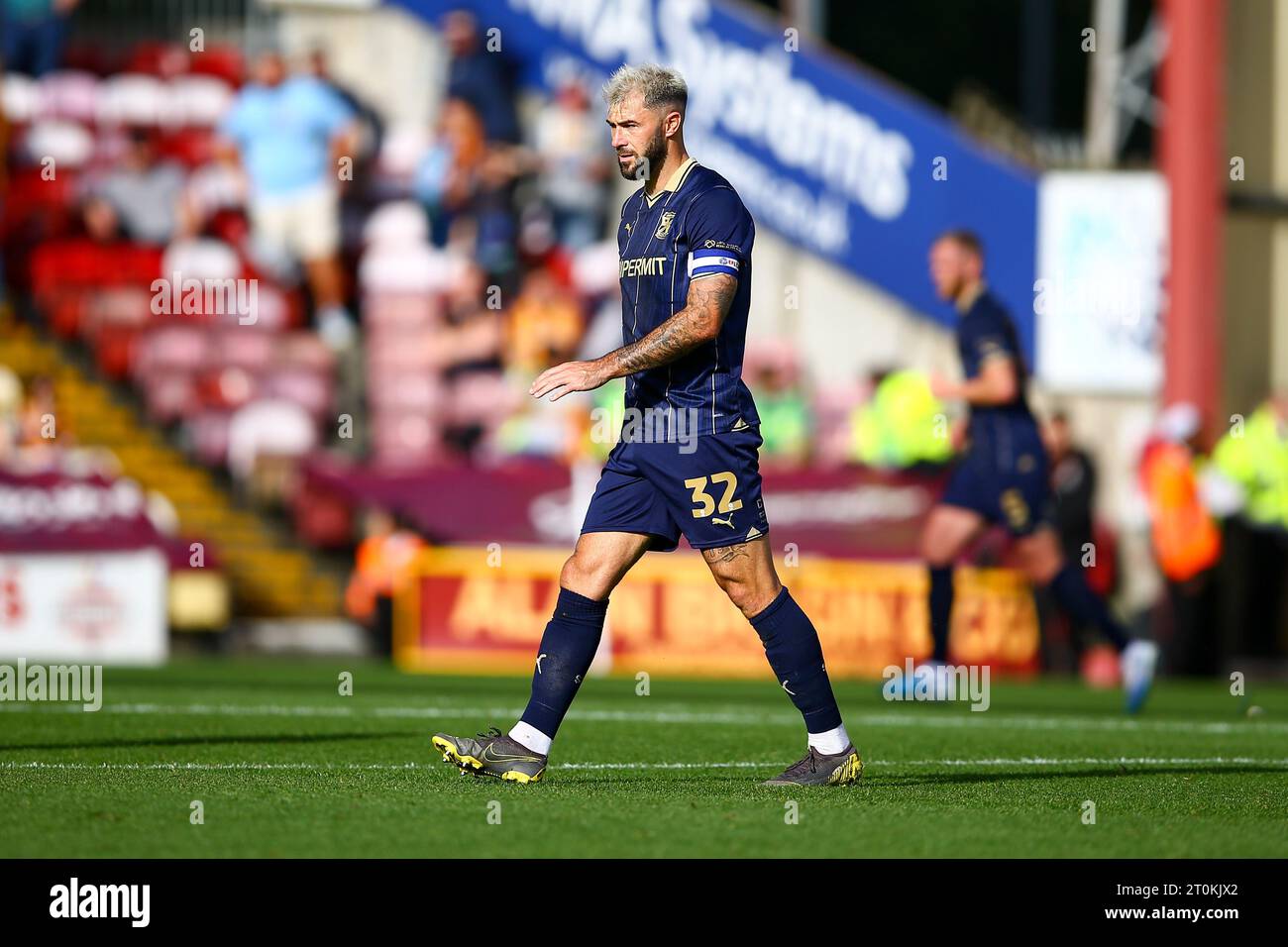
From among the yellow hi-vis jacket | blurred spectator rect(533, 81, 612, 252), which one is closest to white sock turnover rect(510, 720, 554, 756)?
the yellow hi-vis jacket

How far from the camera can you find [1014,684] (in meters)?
14.8

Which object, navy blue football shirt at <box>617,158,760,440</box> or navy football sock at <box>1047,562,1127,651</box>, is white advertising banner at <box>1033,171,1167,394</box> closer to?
navy football sock at <box>1047,562,1127,651</box>

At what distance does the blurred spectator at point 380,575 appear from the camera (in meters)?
17.0

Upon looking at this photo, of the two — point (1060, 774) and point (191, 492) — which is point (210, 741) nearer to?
point (1060, 774)

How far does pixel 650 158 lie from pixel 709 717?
412 cm

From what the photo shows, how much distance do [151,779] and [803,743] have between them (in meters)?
Result: 2.91

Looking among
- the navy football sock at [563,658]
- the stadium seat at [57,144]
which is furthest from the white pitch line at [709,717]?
the stadium seat at [57,144]

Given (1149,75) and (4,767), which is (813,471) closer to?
(4,767)

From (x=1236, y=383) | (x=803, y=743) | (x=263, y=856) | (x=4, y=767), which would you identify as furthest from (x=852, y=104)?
(x=263, y=856)

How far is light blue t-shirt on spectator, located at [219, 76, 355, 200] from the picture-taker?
20.1 metres

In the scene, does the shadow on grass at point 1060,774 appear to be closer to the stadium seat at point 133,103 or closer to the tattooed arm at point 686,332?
the tattooed arm at point 686,332

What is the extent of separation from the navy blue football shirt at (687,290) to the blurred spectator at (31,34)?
15.7 metres

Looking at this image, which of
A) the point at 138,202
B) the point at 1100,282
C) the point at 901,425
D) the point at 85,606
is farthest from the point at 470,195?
the point at 85,606

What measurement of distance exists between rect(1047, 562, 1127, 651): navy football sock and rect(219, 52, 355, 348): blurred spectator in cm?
976
